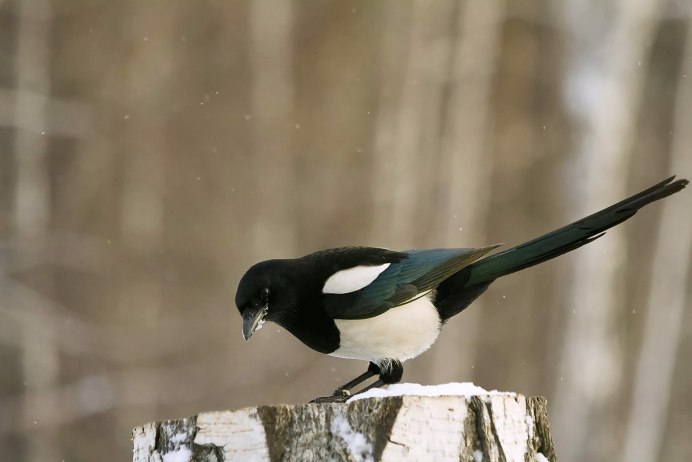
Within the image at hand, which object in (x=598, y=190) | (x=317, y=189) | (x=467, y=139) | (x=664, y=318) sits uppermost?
(x=467, y=139)

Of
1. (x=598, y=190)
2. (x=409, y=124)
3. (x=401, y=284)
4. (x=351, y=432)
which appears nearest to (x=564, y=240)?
(x=401, y=284)

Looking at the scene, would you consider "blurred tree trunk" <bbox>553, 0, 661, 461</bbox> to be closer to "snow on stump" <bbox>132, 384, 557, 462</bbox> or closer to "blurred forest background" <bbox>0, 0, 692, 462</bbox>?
"blurred forest background" <bbox>0, 0, 692, 462</bbox>

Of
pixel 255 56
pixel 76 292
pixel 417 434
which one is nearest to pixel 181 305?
pixel 76 292

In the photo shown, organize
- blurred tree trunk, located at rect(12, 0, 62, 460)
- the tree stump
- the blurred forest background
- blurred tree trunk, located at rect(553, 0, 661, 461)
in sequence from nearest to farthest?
the tree stump, blurred tree trunk, located at rect(12, 0, 62, 460), the blurred forest background, blurred tree trunk, located at rect(553, 0, 661, 461)

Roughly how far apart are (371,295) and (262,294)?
29 centimetres

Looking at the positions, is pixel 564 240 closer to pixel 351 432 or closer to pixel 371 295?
pixel 371 295

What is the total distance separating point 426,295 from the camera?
9.71ft

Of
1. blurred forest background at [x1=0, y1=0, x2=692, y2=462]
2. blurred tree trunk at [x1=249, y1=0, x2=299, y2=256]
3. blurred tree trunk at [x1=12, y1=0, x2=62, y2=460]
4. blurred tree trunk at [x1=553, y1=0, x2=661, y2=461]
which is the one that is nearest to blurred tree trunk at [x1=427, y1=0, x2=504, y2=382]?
blurred forest background at [x1=0, y1=0, x2=692, y2=462]

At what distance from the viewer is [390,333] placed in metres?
2.87

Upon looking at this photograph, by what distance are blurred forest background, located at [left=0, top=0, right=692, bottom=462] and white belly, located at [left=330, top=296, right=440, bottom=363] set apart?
3637mm

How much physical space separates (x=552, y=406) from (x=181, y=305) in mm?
2509

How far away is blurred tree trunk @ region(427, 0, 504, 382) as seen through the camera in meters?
7.29

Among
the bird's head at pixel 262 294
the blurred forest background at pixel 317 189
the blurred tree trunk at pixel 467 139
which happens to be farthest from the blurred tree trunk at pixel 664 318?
the bird's head at pixel 262 294

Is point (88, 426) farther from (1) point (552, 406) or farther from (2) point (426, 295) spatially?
(2) point (426, 295)
